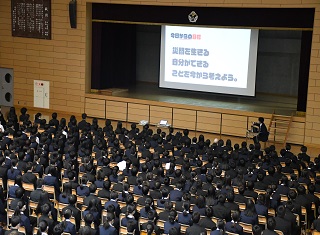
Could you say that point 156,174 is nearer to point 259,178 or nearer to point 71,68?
point 259,178

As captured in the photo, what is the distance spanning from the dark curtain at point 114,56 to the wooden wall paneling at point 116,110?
3.80 ft

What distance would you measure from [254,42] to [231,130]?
346cm

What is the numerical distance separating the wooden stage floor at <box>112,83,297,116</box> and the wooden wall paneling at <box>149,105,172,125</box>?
623 mm

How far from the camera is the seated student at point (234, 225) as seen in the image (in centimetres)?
919

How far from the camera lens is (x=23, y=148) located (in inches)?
519

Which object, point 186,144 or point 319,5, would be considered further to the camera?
point 319,5

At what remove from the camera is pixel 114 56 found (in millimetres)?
24297

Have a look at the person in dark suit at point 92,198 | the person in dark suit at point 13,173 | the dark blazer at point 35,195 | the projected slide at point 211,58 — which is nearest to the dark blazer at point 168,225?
the person in dark suit at point 92,198

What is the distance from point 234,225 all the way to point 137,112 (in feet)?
41.3

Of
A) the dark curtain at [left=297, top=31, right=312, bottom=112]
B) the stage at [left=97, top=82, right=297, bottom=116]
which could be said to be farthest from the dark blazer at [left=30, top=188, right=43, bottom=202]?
the dark curtain at [left=297, top=31, right=312, bottom=112]

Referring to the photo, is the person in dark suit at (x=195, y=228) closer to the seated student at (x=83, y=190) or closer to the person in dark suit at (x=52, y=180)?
the seated student at (x=83, y=190)

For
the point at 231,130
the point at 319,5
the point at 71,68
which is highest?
the point at 319,5

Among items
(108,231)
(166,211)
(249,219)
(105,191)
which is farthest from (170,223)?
(105,191)

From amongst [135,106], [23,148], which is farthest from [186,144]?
[135,106]
